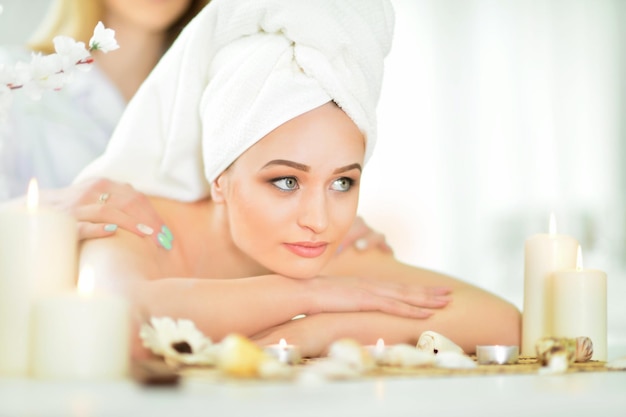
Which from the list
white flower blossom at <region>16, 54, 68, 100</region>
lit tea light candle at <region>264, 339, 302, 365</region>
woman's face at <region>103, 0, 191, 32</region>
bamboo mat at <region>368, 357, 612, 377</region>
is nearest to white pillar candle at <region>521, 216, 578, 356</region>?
bamboo mat at <region>368, 357, 612, 377</region>

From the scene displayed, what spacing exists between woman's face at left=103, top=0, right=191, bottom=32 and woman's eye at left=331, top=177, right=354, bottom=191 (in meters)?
0.91

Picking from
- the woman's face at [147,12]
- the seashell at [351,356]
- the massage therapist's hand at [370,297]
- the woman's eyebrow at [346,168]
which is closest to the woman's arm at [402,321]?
the massage therapist's hand at [370,297]

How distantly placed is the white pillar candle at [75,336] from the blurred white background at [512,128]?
1396 millimetres

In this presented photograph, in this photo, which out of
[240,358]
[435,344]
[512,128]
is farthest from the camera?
[512,128]

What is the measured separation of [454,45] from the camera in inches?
89.6

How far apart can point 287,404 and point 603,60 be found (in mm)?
1804

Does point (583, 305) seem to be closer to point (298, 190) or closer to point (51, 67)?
point (298, 190)

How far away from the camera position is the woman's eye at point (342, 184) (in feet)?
4.65

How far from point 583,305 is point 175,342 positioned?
619mm

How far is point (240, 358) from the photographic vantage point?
2.88 ft

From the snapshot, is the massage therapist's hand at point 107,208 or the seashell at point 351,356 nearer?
the seashell at point 351,356

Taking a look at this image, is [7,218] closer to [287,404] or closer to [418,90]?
[287,404]

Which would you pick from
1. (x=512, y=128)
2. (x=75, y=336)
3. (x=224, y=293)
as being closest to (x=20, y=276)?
(x=75, y=336)

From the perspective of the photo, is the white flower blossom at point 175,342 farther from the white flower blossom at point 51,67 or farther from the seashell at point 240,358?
the white flower blossom at point 51,67
